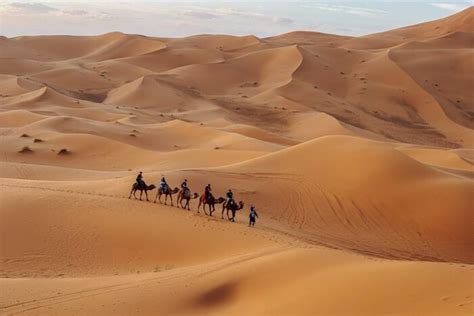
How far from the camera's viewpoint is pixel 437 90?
4919cm

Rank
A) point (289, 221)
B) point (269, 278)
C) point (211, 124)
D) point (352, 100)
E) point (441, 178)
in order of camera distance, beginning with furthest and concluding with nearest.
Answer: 1. point (352, 100)
2. point (211, 124)
3. point (441, 178)
4. point (289, 221)
5. point (269, 278)

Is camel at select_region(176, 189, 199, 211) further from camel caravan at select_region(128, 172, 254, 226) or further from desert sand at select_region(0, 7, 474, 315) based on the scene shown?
desert sand at select_region(0, 7, 474, 315)

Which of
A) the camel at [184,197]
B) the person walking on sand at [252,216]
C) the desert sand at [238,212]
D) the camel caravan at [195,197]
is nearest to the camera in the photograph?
the desert sand at [238,212]

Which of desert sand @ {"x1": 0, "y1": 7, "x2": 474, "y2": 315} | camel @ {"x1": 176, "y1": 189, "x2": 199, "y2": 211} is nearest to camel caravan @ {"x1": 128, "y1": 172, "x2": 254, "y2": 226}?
camel @ {"x1": 176, "y1": 189, "x2": 199, "y2": 211}

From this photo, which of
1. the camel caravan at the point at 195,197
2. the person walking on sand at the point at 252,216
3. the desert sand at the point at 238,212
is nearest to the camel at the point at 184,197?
Result: the camel caravan at the point at 195,197

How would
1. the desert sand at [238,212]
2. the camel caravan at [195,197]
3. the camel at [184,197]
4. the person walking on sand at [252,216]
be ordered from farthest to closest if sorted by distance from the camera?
the camel at [184,197] < the camel caravan at [195,197] < the person walking on sand at [252,216] < the desert sand at [238,212]

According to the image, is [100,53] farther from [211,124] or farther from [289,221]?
[289,221]

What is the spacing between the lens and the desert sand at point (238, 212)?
8555 millimetres

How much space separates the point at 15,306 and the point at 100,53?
A: 65817mm

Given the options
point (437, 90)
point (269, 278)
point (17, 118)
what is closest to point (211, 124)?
point (17, 118)

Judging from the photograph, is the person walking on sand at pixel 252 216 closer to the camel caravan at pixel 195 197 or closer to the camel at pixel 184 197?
the camel caravan at pixel 195 197

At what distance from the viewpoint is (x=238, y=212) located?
53.3 feet

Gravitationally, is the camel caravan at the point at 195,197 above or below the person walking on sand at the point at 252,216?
above

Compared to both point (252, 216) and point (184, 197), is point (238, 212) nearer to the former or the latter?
point (184, 197)
